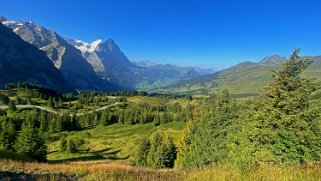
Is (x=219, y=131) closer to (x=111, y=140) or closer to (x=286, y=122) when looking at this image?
(x=286, y=122)

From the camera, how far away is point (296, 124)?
24797 mm

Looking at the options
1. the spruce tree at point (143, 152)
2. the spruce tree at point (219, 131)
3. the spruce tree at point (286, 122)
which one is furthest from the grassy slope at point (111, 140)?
the spruce tree at point (286, 122)

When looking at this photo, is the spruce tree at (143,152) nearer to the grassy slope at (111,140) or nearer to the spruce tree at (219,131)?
the grassy slope at (111,140)

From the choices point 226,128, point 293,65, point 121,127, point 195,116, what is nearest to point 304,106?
point 293,65

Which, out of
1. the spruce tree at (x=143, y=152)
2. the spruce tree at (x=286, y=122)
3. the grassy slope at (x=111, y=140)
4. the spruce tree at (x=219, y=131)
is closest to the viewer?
the spruce tree at (x=286, y=122)

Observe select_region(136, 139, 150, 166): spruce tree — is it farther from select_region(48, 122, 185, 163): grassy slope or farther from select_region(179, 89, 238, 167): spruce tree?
select_region(179, 89, 238, 167): spruce tree

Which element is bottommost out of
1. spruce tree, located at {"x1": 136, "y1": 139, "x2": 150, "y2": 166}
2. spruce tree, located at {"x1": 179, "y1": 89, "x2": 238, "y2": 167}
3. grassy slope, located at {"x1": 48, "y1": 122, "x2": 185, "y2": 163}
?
grassy slope, located at {"x1": 48, "y1": 122, "x2": 185, "y2": 163}

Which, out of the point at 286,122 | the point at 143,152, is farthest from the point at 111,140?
the point at 286,122

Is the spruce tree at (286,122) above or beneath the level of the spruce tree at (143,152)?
above

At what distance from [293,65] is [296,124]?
5.76 meters

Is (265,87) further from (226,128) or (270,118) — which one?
(226,128)

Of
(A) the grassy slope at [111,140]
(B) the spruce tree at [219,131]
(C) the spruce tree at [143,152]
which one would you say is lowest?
(A) the grassy slope at [111,140]

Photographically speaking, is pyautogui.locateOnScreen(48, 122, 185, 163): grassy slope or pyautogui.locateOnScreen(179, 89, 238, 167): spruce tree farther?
pyautogui.locateOnScreen(48, 122, 185, 163): grassy slope

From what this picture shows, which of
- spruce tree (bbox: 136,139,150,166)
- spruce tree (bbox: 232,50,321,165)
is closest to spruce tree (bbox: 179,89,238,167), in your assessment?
spruce tree (bbox: 232,50,321,165)
